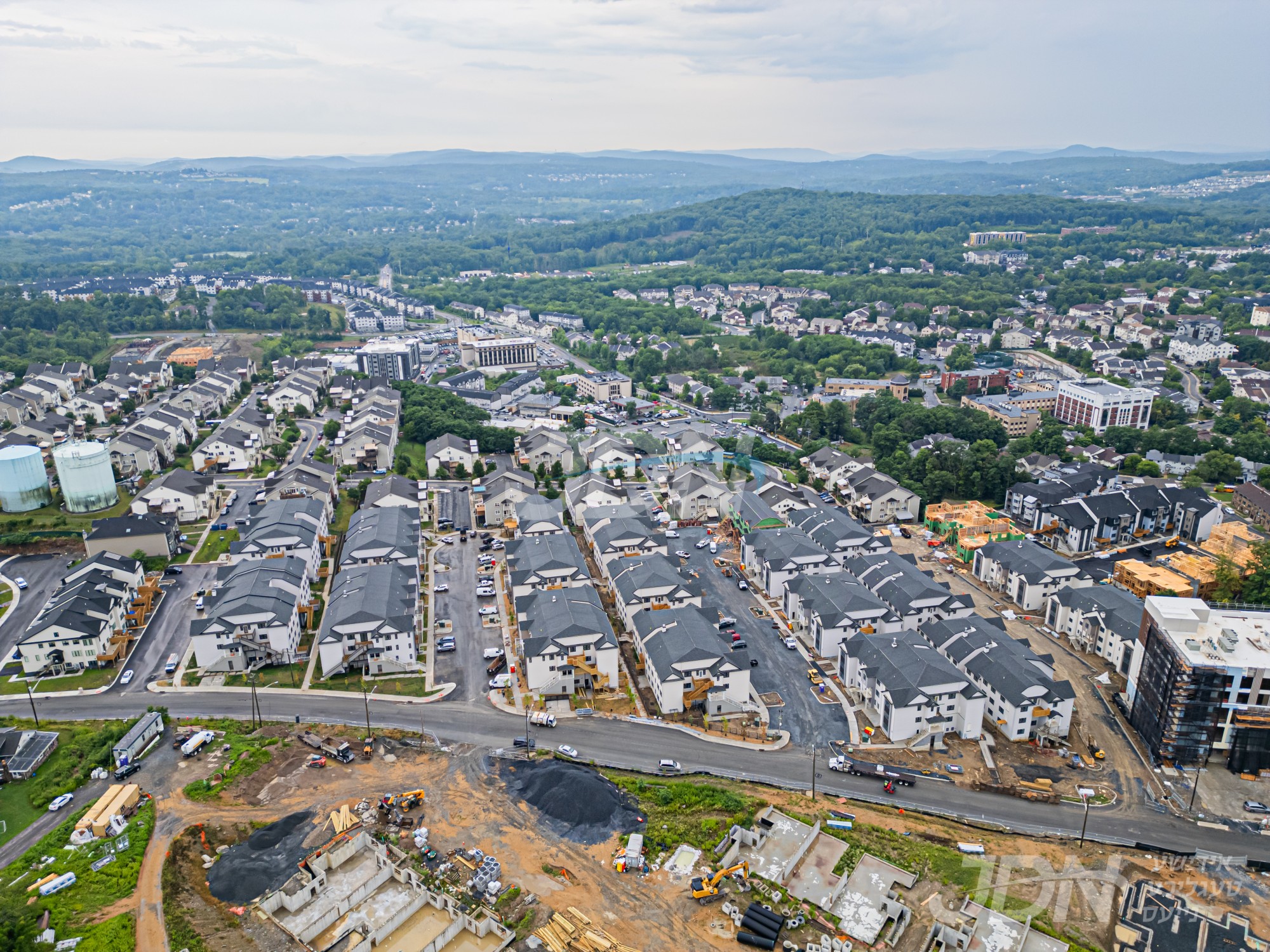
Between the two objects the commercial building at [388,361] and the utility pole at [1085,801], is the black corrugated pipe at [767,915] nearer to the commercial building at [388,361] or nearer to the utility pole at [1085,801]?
the utility pole at [1085,801]

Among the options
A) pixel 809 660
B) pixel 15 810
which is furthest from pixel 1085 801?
pixel 15 810

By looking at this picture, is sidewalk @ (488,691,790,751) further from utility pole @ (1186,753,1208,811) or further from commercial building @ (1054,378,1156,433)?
commercial building @ (1054,378,1156,433)

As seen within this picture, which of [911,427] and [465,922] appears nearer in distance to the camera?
[465,922]

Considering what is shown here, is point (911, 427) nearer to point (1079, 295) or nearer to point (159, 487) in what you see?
point (159, 487)

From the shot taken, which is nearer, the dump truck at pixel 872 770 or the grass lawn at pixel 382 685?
the dump truck at pixel 872 770

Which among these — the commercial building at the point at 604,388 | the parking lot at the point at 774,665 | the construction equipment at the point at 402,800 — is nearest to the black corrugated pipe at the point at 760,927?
the parking lot at the point at 774,665

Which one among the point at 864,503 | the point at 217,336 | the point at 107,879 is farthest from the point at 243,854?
the point at 217,336

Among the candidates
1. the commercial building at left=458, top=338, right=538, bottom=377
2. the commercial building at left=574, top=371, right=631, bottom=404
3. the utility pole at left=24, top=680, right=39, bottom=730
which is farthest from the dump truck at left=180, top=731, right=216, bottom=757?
the commercial building at left=458, top=338, right=538, bottom=377
